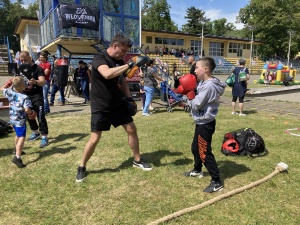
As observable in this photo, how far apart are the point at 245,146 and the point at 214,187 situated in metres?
1.61

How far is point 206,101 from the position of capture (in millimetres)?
3270

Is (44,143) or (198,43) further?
(198,43)

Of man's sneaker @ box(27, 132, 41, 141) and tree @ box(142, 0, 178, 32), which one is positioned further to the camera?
tree @ box(142, 0, 178, 32)

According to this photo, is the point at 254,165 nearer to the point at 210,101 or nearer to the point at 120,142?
the point at 210,101

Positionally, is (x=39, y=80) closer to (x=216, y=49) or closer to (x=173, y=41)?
(x=173, y=41)

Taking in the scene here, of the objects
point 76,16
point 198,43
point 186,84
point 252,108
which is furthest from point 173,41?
point 186,84

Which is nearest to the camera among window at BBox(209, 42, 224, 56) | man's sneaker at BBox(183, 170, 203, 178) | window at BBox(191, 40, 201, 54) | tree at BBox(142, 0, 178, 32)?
man's sneaker at BBox(183, 170, 203, 178)

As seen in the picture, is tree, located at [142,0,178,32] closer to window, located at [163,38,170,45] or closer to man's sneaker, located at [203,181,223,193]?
window, located at [163,38,170,45]

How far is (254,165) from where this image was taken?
168 inches

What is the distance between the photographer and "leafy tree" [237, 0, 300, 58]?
1841 inches

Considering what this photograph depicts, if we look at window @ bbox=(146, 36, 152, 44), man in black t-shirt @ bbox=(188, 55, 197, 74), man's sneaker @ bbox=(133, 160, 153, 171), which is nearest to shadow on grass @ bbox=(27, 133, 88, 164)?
man's sneaker @ bbox=(133, 160, 153, 171)

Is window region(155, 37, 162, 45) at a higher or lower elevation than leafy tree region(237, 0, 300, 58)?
lower

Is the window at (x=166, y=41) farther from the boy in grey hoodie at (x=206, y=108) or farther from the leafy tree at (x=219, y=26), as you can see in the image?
the leafy tree at (x=219, y=26)

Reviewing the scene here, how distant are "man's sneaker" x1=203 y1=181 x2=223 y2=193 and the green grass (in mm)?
82
